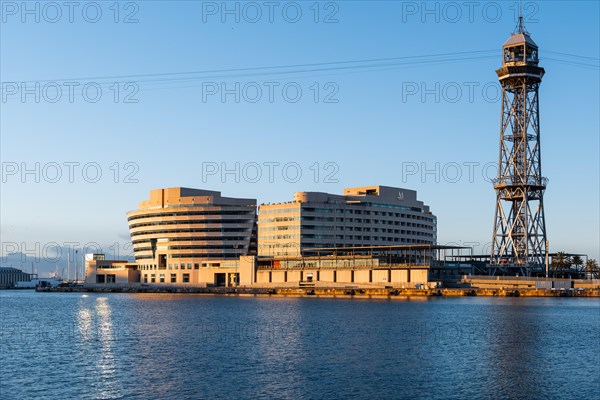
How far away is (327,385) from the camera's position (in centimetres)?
5866

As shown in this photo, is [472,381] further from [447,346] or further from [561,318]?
[561,318]

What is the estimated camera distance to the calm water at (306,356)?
5772 centimetres

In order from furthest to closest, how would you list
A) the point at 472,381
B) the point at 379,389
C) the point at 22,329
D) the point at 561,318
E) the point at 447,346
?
the point at 561,318
the point at 22,329
the point at 447,346
the point at 472,381
the point at 379,389

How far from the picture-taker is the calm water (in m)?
57.7

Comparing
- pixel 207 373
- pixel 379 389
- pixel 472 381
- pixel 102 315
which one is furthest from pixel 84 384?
pixel 102 315

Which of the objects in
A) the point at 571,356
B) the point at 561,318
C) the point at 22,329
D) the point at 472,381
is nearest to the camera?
the point at 472,381

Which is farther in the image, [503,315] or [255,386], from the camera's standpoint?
[503,315]

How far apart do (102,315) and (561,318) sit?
7657 cm

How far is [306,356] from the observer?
74.1 metres

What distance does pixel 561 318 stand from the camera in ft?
397

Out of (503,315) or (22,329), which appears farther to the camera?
(503,315)

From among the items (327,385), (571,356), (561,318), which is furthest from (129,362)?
(561,318)

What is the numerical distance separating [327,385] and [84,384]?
1884cm

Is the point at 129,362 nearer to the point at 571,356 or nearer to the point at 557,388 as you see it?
the point at 557,388
